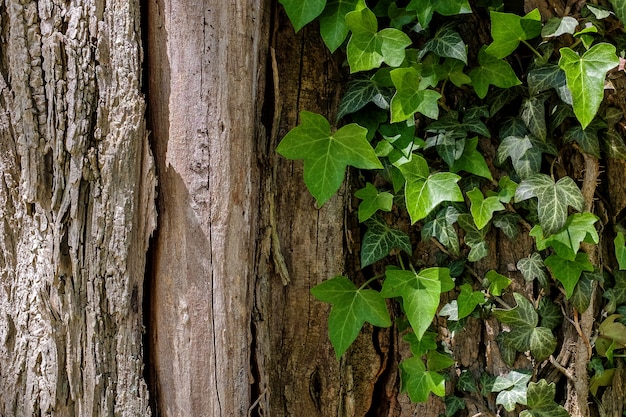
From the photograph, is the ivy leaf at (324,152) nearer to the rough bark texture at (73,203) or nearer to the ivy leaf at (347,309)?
the ivy leaf at (347,309)

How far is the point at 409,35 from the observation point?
130 cm

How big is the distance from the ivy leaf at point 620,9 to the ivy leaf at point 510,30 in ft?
0.46

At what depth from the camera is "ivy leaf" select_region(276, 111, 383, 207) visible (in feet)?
3.85

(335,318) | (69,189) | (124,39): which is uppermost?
(124,39)

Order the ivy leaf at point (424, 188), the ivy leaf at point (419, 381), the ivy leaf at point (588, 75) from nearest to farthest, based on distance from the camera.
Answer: the ivy leaf at point (588, 75), the ivy leaf at point (424, 188), the ivy leaf at point (419, 381)

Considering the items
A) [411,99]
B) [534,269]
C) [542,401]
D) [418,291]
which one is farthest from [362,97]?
[542,401]

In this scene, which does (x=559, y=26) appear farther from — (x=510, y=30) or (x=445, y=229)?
(x=445, y=229)

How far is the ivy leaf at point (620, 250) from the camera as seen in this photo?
1.29 m

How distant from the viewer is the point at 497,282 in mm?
1299

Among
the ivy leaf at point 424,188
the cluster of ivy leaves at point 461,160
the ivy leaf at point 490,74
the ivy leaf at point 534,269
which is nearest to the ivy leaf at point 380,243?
the cluster of ivy leaves at point 461,160

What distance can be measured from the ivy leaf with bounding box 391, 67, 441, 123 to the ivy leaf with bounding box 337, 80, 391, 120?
0.04 meters

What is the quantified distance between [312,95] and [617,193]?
2.39 ft

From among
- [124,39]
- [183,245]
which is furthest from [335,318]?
[124,39]

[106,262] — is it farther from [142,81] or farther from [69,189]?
[142,81]
